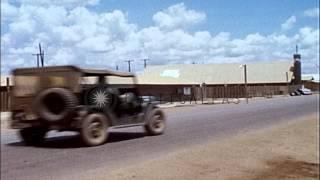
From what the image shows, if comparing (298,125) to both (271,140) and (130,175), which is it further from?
(130,175)

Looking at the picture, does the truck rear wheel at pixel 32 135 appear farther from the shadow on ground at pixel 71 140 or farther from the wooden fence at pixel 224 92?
the wooden fence at pixel 224 92

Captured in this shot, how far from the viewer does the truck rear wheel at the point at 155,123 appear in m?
16.3

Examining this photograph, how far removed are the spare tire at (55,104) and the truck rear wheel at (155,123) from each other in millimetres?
7647

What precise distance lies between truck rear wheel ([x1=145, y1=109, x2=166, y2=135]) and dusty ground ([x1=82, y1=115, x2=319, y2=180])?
2076mm

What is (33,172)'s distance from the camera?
9828 mm

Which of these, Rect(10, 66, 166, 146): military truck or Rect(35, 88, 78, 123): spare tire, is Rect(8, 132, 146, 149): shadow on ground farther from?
Rect(35, 88, 78, 123): spare tire

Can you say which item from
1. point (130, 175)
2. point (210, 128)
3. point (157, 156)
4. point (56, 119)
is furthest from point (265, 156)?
point (210, 128)

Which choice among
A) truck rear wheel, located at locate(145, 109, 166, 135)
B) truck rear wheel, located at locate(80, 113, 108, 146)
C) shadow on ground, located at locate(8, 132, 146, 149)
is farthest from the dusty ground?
shadow on ground, located at locate(8, 132, 146, 149)

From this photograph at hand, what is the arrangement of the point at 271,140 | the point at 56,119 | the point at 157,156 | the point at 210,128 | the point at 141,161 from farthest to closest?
1. the point at 210,128
2. the point at 271,140
3. the point at 157,156
4. the point at 141,161
5. the point at 56,119

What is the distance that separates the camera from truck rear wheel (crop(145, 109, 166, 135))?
53.6ft

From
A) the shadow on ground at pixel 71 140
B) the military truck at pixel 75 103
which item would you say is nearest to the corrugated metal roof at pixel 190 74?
the military truck at pixel 75 103

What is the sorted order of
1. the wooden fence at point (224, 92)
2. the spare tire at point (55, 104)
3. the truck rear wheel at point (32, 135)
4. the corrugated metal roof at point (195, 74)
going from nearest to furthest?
the spare tire at point (55, 104) → the corrugated metal roof at point (195, 74) → the truck rear wheel at point (32, 135) → the wooden fence at point (224, 92)

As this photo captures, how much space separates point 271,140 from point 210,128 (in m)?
4.34

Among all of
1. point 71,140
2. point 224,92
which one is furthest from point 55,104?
point 224,92
